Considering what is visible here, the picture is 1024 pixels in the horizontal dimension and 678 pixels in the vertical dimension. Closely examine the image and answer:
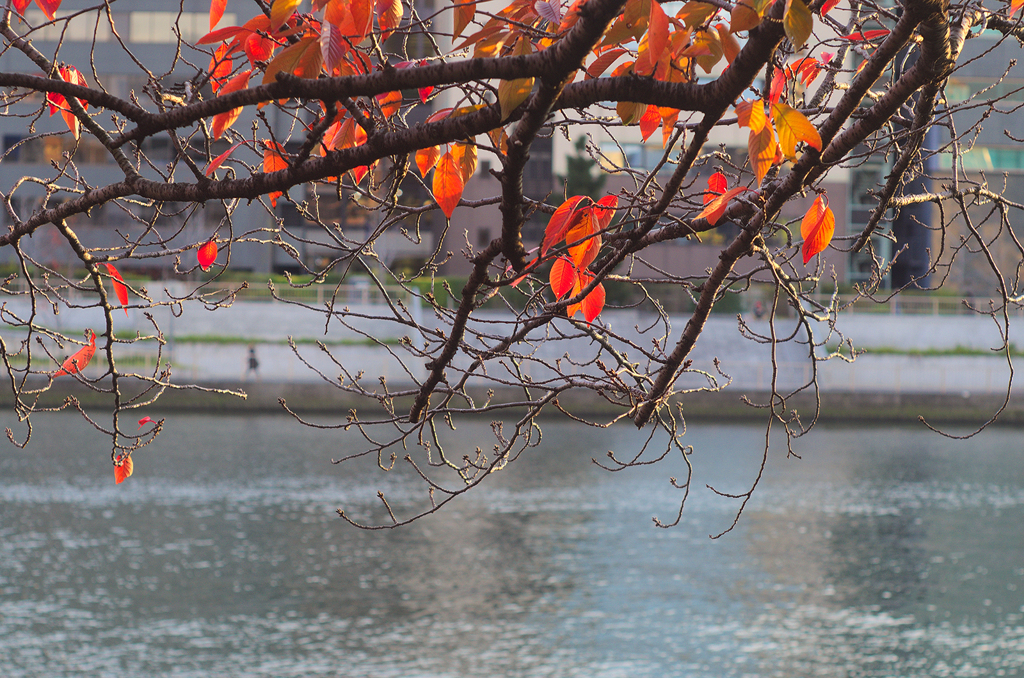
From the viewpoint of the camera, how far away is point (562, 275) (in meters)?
2.63

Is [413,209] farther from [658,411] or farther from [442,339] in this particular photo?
[658,411]

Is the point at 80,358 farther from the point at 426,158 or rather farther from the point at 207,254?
the point at 426,158

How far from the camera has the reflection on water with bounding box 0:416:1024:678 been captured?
565 inches

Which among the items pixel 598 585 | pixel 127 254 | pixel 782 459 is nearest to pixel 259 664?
pixel 598 585

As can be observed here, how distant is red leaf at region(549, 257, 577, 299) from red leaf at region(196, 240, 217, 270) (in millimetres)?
1400

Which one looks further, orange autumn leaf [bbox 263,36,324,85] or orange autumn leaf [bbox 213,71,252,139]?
orange autumn leaf [bbox 213,71,252,139]

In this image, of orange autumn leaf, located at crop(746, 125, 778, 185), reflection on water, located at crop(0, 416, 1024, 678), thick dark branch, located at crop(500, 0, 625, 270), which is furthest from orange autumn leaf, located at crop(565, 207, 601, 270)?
reflection on water, located at crop(0, 416, 1024, 678)

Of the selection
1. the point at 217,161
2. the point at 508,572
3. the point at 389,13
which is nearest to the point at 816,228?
the point at 389,13

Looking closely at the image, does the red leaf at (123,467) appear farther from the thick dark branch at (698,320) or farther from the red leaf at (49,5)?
the thick dark branch at (698,320)

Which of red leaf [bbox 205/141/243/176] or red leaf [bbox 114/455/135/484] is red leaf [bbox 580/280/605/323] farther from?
red leaf [bbox 114/455/135/484]

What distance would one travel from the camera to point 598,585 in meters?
17.0

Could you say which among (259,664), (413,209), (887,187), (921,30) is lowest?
(259,664)

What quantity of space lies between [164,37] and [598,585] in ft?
127

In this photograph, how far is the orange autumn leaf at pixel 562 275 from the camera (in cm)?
262
